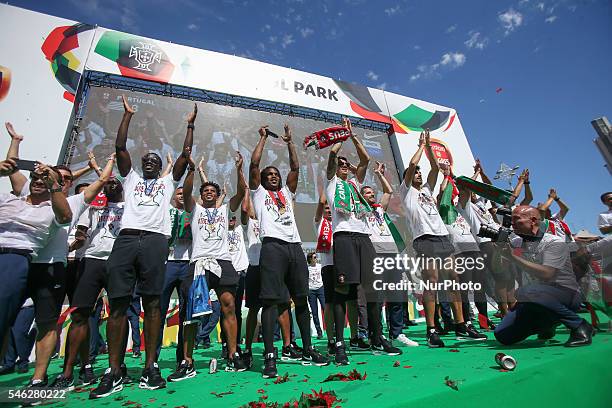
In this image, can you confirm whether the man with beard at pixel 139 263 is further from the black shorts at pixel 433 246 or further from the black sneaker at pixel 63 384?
the black shorts at pixel 433 246

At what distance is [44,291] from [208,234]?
4.97 ft

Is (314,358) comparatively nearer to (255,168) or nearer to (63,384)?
(255,168)

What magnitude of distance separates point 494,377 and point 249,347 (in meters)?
2.50

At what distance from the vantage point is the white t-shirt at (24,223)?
254 centimetres

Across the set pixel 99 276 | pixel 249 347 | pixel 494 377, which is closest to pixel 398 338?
pixel 249 347

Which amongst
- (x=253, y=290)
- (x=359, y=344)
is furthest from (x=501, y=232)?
(x=253, y=290)

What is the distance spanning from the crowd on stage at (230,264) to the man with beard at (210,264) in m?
0.02

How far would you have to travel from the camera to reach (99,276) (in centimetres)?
300

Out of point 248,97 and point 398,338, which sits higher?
point 248,97

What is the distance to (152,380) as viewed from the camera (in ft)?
8.54

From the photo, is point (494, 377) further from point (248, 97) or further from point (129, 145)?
point (248, 97)

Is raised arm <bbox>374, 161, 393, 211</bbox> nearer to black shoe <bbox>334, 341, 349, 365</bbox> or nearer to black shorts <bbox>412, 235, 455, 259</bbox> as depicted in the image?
black shorts <bbox>412, 235, 455, 259</bbox>

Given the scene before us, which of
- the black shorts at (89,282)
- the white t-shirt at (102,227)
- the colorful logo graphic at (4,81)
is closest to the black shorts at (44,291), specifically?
the black shorts at (89,282)

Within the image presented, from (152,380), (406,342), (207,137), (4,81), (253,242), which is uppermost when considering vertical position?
(4,81)
